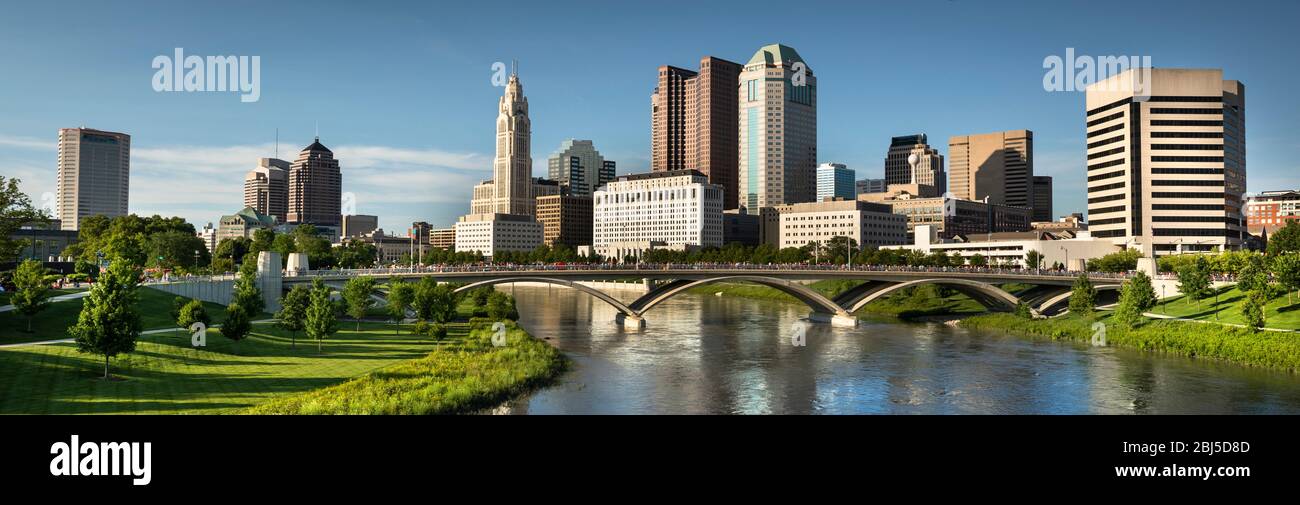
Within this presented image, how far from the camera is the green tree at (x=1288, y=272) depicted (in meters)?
66.4

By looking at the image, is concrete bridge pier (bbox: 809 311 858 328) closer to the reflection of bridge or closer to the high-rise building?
the reflection of bridge

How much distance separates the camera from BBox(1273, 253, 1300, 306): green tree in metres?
66.4

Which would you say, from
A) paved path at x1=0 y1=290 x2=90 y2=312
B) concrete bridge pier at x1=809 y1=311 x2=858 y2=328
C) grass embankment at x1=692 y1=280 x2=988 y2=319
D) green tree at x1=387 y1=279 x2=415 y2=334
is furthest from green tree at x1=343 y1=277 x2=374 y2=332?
Answer: grass embankment at x1=692 y1=280 x2=988 y2=319

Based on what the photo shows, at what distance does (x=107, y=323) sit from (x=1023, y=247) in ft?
533

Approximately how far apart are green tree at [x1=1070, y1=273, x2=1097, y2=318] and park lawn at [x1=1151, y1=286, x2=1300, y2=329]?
18.3 feet

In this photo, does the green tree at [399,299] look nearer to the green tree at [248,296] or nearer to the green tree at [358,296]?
the green tree at [358,296]

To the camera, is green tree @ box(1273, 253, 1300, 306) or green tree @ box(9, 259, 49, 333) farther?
green tree @ box(1273, 253, 1300, 306)

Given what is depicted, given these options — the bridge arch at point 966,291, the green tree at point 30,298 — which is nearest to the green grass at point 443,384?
the green tree at point 30,298

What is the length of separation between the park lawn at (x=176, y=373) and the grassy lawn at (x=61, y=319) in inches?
154

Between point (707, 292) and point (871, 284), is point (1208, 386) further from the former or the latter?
point (707, 292)

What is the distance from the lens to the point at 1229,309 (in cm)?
7244
